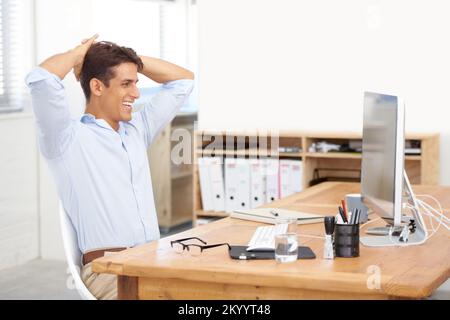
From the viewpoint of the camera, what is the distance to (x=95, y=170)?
3217mm

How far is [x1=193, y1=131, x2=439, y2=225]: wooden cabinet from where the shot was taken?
505 centimetres

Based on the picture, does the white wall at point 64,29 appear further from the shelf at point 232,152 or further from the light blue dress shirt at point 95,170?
the light blue dress shirt at point 95,170

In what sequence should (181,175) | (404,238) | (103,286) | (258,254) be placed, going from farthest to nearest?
(181,175) → (103,286) → (404,238) → (258,254)

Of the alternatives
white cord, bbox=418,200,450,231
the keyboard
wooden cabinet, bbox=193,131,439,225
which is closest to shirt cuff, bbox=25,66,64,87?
the keyboard

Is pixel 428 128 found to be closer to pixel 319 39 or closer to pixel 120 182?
pixel 319 39

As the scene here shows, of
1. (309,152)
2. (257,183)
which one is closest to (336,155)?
(309,152)

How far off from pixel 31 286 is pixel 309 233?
2524 mm

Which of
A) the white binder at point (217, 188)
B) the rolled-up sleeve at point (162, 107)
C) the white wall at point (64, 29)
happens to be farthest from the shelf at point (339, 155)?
the rolled-up sleeve at point (162, 107)

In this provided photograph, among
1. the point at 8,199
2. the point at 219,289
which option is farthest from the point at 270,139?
the point at 219,289

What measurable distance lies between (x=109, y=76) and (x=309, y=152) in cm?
210

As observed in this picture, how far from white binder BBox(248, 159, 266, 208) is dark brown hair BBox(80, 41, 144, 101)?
2.06 m

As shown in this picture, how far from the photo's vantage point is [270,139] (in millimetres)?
5504

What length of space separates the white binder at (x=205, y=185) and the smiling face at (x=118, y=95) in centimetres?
205

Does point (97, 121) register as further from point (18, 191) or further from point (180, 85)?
point (18, 191)
